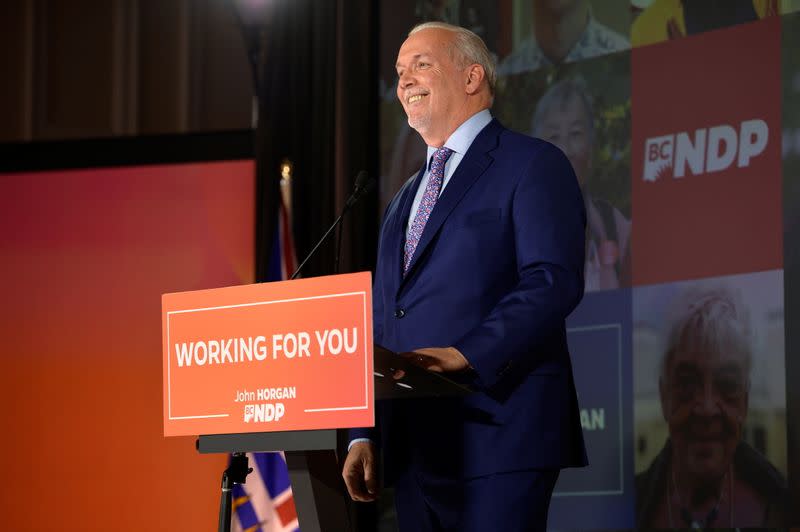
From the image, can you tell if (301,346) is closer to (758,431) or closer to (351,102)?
(758,431)

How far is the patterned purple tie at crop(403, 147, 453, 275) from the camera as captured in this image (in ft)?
8.30

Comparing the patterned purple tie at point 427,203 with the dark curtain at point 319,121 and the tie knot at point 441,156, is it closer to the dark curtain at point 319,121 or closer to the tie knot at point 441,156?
the tie knot at point 441,156

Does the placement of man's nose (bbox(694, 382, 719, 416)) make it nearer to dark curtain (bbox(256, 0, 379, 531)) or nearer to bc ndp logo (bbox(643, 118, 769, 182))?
bc ndp logo (bbox(643, 118, 769, 182))

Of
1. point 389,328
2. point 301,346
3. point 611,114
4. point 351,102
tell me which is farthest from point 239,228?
point 301,346

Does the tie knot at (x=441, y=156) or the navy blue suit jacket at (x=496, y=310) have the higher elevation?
the tie knot at (x=441, y=156)

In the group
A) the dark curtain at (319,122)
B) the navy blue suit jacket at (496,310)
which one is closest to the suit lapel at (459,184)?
the navy blue suit jacket at (496,310)

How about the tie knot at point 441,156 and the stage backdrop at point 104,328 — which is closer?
the tie knot at point 441,156

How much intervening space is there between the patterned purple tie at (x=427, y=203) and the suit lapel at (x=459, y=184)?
0.05m

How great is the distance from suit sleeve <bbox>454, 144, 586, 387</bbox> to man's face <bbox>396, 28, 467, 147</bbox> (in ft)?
0.94

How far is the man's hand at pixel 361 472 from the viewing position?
250 centimetres

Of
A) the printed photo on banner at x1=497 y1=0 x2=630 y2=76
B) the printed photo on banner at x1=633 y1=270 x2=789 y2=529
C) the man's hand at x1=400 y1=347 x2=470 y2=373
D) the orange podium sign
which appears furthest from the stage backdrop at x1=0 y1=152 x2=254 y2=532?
the man's hand at x1=400 y1=347 x2=470 y2=373

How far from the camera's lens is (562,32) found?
4461 millimetres

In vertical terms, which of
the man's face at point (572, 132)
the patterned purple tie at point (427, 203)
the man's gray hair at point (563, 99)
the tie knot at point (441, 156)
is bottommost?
the patterned purple tie at point (427, 203)

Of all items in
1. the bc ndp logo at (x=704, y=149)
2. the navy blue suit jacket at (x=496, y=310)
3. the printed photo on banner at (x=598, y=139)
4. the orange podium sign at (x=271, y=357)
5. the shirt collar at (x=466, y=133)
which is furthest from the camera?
the printed photo on banner at (x=598, y=139)
